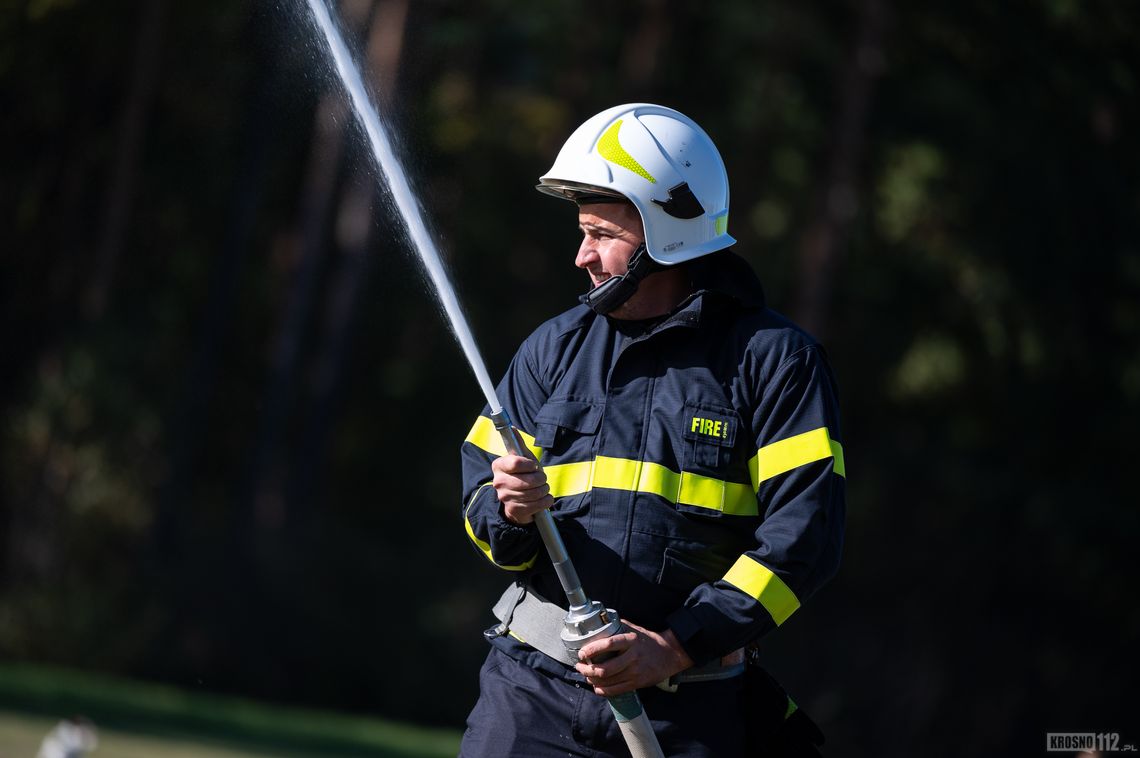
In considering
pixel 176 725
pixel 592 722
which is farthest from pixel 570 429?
pixel 176 725

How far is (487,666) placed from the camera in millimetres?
4250

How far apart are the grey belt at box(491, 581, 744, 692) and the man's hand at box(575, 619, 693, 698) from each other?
13cm

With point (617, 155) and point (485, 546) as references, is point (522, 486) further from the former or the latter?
point (617, 155)

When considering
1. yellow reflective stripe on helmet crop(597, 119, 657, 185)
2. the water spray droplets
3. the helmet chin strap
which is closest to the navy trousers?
the water spray droplets

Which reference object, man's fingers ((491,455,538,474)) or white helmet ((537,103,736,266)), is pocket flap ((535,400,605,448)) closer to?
man's fingers ((491,455,538,474))

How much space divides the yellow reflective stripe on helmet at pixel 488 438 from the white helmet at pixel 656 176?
23.5 inches

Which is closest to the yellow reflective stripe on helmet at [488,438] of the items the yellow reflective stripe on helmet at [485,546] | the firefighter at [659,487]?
the firefighter at [659,487]

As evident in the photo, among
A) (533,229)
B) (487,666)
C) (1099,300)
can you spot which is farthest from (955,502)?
(487,666)

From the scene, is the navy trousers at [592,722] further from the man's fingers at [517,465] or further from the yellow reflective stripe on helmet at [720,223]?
the yellow reflective stripe on helmet at [720,223]

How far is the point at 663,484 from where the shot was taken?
12.9 ft

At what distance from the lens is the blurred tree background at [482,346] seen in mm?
20516

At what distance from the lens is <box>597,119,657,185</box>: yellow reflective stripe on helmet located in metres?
4.23

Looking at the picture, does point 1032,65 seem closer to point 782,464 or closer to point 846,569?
point 846,569

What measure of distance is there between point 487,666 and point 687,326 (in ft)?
3.52
